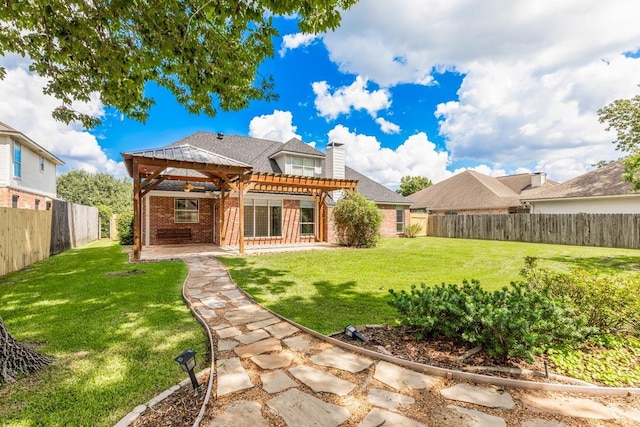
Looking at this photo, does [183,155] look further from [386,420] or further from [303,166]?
[386,420]

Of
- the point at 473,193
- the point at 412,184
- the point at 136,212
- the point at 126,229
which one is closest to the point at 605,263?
the point at 136,212

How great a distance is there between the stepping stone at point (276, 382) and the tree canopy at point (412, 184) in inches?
1850

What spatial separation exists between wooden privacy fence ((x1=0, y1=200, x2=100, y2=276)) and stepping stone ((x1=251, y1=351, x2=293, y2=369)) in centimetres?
856

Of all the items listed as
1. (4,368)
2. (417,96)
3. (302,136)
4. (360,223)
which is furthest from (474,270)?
(302,136)

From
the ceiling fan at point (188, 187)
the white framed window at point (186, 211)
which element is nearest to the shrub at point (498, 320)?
the ceiling fan at point (188, 187)

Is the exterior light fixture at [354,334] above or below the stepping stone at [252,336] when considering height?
above

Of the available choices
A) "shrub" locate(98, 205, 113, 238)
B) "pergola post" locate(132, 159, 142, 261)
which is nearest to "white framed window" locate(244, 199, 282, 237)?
"pergola post" locate(132, 159, 142, 261)

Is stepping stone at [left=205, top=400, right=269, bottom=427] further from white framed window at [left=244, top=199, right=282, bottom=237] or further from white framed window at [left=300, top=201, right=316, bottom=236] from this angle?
white framed window at [left=300, top=201, right=316, bottom=236]

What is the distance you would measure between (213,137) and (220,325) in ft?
54.6

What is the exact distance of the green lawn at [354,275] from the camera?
468cm

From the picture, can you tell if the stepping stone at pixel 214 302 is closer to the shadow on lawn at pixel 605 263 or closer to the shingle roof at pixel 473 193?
the shadow on lawn at pixel 605 263

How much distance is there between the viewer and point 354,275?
24.7 ft

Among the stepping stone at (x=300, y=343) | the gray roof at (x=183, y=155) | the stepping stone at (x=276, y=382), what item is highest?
the gray roof at (x=183, y=155)

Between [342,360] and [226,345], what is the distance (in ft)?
4.70
